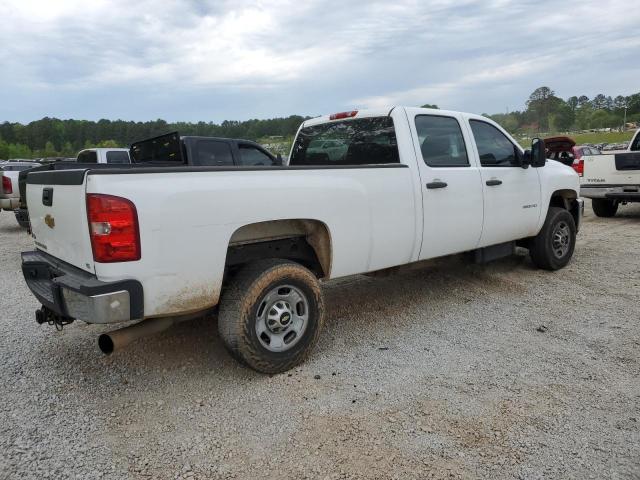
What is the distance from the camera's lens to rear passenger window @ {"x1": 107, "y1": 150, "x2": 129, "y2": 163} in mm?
13781

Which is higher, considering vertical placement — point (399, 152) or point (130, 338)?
point (399, 152)

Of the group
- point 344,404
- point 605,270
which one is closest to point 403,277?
point 605,270

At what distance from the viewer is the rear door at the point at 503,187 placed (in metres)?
5.02

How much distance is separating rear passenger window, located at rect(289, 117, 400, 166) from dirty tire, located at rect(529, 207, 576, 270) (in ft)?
8.69

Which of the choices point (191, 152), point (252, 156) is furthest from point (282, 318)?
point (252, 156)

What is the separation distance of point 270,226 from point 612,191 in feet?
29.3

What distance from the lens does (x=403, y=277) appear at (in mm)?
6082

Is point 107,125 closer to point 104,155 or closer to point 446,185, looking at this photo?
point 104,155

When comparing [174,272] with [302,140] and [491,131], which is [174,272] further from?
[491,131]

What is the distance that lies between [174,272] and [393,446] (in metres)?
1.59

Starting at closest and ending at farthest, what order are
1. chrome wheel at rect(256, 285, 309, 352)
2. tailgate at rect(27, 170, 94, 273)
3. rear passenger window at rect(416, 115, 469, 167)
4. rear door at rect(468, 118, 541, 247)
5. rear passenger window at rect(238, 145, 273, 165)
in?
tailgate at rect(27, 170, 94, 273) < chrome wheel at rect(256, 285, 309, 352) < rear passenger window at rect(416, 115, 469, 167) < rear door at rect(468, 118, 541, 247) < rear passenger window at rect(238, 145, 273, 165)

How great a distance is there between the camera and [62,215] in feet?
10.1

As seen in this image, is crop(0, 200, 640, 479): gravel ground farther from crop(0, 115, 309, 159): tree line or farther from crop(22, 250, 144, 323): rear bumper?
crop(0, 115, 309, 159): tree line

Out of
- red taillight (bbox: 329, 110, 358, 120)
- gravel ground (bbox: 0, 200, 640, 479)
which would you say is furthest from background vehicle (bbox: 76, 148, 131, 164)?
red taillight (bbox: 329, 110, 358, 120)
